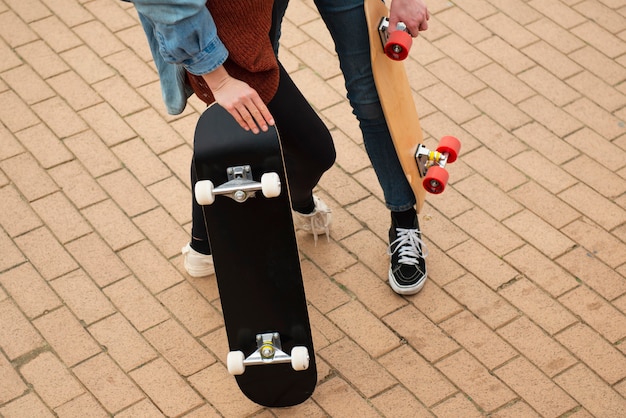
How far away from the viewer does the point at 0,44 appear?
185 inches

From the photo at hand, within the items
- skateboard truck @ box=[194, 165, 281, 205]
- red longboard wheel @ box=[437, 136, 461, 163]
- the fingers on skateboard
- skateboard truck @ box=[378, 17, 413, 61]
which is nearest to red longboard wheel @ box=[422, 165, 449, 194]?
the fingers on skateboard

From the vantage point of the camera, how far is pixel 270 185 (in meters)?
2.60

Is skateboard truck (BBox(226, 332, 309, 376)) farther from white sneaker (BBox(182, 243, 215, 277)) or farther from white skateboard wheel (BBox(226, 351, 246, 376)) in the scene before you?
white sneaker (BBox(182, 243, 215, 277))

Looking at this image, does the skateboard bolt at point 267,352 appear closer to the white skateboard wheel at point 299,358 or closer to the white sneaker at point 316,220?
→ the white skateboard wheel at point 299,358

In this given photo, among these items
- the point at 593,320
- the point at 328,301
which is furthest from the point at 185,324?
the point at 593,320

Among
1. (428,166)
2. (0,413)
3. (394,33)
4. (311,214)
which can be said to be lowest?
(0,413)

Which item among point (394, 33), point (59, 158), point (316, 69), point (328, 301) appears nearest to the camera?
point (394, 33)

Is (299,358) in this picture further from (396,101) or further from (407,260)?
(396,101)

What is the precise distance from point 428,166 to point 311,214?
21.3 inches

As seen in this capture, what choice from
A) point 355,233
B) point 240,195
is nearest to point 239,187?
point 240,195

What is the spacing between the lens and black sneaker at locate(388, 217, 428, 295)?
3461 mm

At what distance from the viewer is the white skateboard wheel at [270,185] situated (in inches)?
102

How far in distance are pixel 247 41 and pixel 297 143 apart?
635 mm

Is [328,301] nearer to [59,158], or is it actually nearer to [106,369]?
[106,369]
